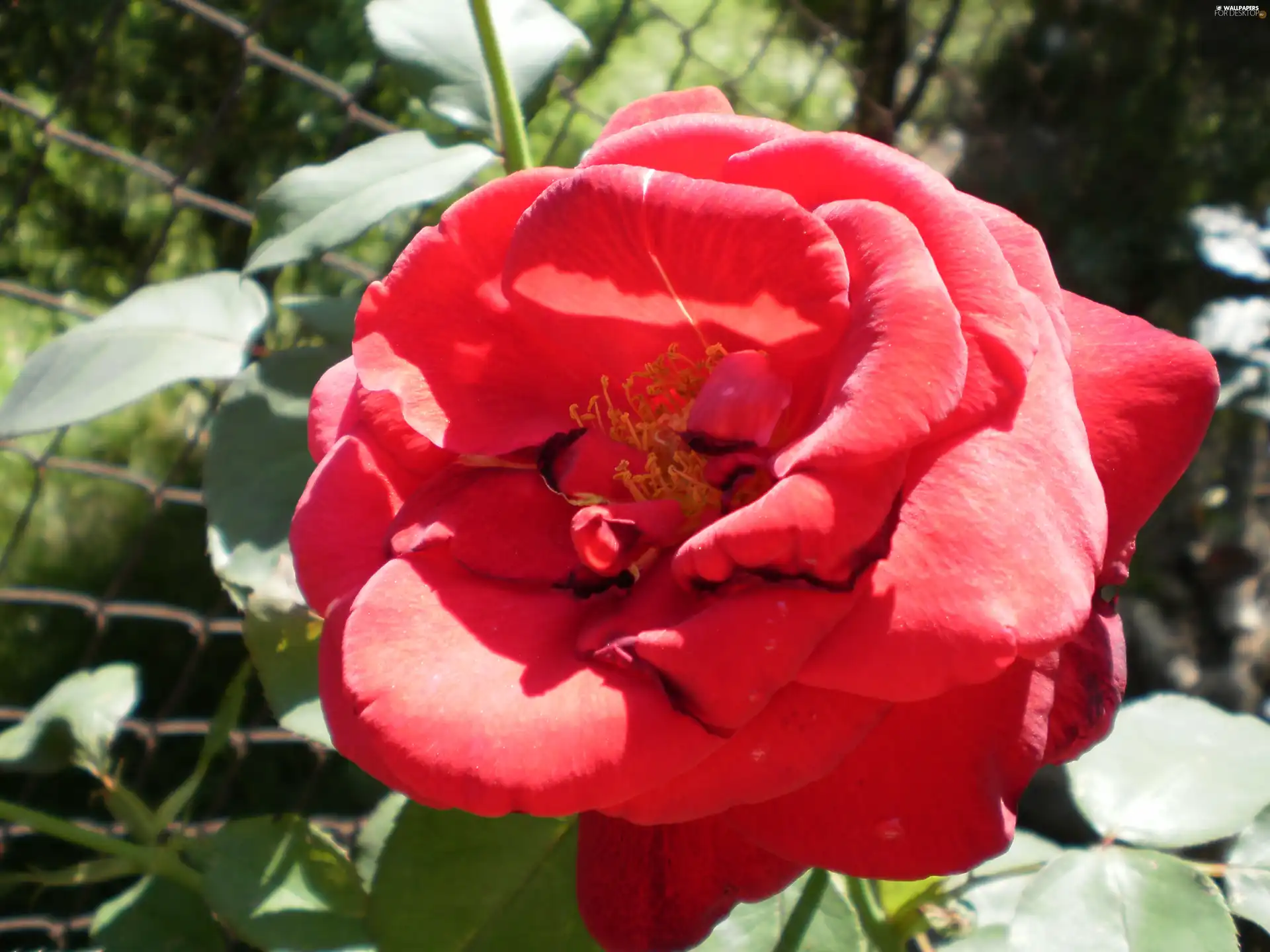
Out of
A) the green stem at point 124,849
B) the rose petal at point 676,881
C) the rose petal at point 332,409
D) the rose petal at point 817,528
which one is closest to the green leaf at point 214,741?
the green stem at point 124,849

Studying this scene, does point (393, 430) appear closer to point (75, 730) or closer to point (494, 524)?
point (494, 524)

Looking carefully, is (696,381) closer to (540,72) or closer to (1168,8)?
(540,72)

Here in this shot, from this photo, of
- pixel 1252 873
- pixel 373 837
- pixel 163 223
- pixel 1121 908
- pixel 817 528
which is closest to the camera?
pixel 817 528

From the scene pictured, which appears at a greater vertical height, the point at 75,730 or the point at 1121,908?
the point at 1121,908

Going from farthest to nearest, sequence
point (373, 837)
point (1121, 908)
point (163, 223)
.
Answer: point (163, 223) < point (373, 837) < point (1121, 908)

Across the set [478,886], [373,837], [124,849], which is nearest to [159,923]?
[124,849]

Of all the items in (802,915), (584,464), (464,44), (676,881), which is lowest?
(802,915)

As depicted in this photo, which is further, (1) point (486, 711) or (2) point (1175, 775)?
(2) point (1175, 775)
